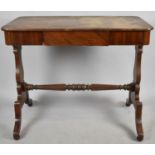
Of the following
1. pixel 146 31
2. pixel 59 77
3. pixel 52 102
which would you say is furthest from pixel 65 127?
pixel 146 31

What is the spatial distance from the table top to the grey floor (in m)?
0.79

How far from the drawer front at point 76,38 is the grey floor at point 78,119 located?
70cm

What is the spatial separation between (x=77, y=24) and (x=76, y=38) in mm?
175

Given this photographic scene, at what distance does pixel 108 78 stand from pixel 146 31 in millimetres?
1035

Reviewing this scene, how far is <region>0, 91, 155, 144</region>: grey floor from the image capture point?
7.54 ft

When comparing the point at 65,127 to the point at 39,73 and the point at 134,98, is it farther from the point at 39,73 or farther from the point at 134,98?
the point at 39,73

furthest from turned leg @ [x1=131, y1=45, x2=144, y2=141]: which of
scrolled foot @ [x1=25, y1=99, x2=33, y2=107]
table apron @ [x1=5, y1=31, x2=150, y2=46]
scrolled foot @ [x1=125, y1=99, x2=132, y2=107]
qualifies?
scrolled foot @ [x1=25, y1=99, x2=33, y2=107]

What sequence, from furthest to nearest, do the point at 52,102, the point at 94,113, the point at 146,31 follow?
the point at 52,102, the point at 94,113, the point at 146,31

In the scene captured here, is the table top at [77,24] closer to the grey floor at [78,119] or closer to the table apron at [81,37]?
the table apron at [81,37]

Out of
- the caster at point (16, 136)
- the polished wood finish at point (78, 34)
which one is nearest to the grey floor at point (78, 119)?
the caster at point (16, 136)

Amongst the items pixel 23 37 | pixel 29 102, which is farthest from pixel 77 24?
pixel 29 102

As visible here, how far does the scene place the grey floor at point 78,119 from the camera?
230cm

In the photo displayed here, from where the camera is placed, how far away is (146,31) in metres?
2.05

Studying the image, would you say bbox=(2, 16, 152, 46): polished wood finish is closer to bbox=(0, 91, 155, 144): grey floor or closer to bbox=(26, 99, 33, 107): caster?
bbox=(0, 91, 155, 144): grey floor
